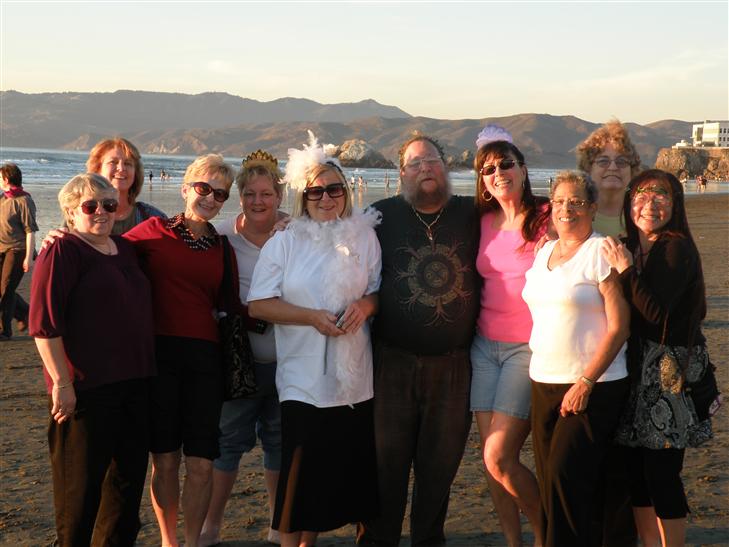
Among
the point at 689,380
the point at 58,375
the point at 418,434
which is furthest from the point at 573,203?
the point at 58,375

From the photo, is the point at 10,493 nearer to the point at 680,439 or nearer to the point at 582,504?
the point at 582,504

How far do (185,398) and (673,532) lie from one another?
240cm

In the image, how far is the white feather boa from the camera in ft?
13.1

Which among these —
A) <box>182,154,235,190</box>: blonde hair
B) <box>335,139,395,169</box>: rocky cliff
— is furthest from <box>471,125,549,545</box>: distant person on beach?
<box>335,139,395,169</box>: rocky cliff

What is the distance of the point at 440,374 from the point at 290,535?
1119 mm

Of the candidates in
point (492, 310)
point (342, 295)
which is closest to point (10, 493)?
point (342, 295)

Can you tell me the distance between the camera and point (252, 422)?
4.60 meters

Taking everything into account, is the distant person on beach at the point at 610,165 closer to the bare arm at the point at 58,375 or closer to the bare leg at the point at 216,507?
the bare leg at the point at 216,507

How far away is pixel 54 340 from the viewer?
352cm

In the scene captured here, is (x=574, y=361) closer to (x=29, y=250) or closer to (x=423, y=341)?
(x=423, y=341)

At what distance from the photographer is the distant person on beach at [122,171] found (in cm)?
460

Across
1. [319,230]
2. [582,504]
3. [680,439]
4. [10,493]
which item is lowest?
[10,493]

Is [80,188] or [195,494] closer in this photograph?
[80,188]

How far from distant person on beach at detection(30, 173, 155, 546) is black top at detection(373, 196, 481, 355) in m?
1.24
